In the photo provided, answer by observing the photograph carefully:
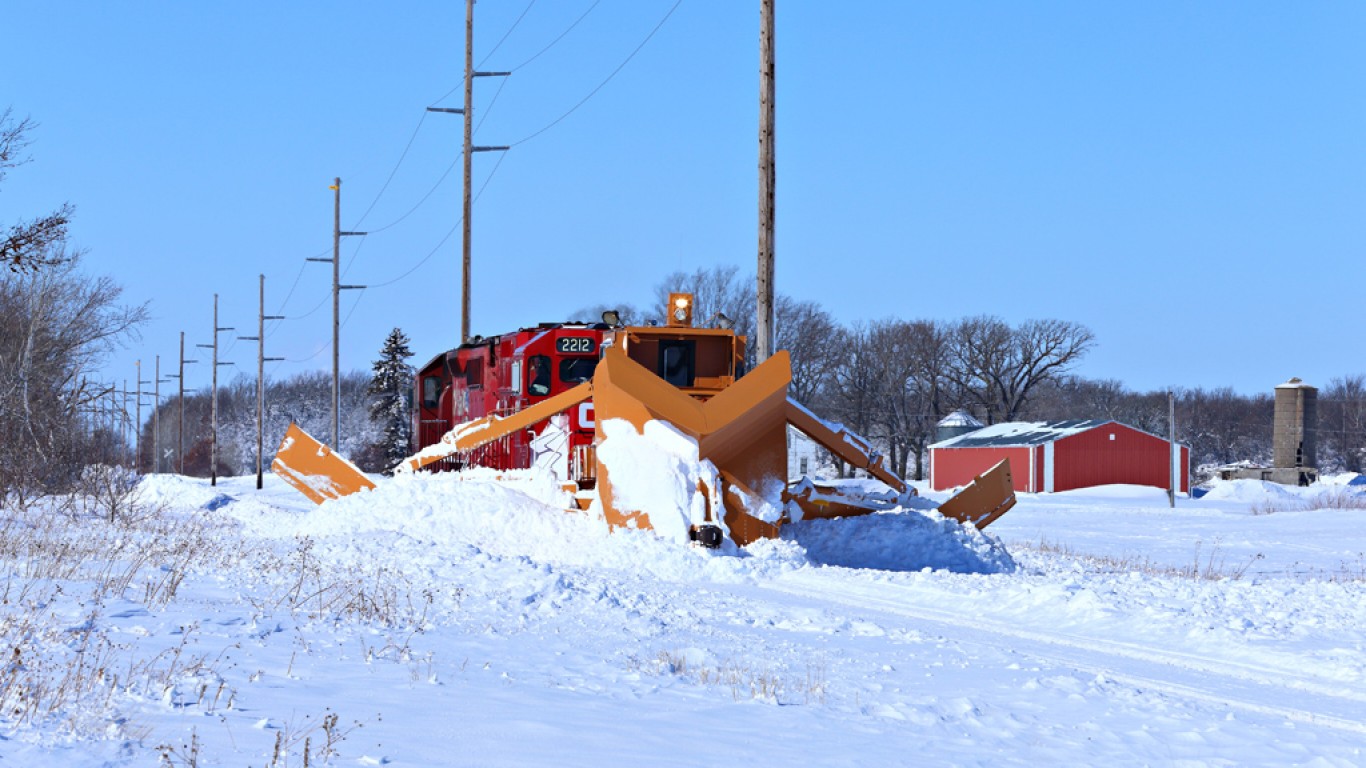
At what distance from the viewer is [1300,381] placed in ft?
219

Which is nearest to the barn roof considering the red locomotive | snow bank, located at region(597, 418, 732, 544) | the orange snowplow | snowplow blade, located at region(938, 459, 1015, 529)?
the red locomotive

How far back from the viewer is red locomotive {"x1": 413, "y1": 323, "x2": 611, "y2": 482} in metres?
17.5

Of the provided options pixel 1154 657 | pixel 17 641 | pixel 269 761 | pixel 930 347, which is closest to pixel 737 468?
pixel 1154 657

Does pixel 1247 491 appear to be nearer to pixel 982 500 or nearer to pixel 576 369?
pixel 982 500

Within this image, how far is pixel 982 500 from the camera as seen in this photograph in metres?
17.0

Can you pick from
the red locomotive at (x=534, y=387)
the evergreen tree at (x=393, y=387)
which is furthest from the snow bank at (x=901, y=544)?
the evergreen tree at (x=393, y=387)

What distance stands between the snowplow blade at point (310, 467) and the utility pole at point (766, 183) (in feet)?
21.7

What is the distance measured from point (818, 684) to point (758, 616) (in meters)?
3.09

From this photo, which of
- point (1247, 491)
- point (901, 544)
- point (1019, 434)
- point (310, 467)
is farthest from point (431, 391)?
point (1247, 491)

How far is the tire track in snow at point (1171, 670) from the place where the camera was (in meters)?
7.57

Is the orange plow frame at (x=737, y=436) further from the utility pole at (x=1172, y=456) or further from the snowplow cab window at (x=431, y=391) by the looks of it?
the utility pole at (x=1172, y=456)

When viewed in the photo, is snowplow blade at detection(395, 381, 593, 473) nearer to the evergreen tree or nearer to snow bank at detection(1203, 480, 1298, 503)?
snow bank at detection(1203, 480, 1298, 503)

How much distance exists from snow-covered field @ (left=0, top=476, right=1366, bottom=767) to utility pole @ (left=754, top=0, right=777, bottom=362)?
3939 mm

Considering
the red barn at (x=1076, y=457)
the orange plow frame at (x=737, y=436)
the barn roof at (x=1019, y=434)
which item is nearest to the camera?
the orange plow frame at (x=737, y=436)
